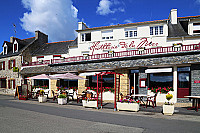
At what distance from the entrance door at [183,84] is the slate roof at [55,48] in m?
13.7

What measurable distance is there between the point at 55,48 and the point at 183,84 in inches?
698

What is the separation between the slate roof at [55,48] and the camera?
21000 mm

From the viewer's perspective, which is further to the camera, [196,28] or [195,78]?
[196,28]

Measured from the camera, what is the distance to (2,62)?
25156 mm

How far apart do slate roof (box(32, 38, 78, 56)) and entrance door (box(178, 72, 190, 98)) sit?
45.1ft

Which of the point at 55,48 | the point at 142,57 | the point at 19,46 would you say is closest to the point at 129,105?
the point at 142,57

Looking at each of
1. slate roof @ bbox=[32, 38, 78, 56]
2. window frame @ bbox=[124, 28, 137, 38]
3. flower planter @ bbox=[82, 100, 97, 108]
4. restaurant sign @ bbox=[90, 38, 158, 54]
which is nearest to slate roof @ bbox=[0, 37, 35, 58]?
slate roof @ bbox=[32, 38, 78, 56]

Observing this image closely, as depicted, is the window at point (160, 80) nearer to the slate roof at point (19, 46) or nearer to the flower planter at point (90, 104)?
the flower planter at point (90, 104)

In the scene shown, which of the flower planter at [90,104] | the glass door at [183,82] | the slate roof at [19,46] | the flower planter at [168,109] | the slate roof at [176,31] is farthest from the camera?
the slate roof at [19,46]

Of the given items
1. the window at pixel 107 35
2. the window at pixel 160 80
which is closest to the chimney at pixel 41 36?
the window at pixel 107 35

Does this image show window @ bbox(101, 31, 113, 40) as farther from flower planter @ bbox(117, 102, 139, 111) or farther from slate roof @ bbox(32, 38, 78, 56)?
flower planter @ bbox(117, 102, 139, 111)

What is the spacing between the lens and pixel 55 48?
22.7 m

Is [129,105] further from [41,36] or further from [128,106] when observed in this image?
[41,36]

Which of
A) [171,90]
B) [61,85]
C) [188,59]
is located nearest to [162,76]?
[171,90]
